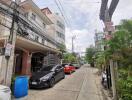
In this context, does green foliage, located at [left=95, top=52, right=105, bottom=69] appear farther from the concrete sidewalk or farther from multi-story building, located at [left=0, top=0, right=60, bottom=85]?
multi-story building, located at [left=0, top=0, right=60, bottom=85]

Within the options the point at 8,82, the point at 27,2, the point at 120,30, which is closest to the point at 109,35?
the point at 120,30

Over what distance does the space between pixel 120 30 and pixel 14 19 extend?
558 cm

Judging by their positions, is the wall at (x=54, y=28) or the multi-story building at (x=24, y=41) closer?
the multi-story building at (x=24, y=41)

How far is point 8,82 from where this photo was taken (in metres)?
7.43

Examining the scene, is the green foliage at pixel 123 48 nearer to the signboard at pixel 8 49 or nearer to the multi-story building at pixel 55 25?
the signboard at pixel 8 49

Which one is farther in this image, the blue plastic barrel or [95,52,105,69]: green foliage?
Answer: [95,52,105,69]: green foliage

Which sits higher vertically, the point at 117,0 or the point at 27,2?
the point at 27,2

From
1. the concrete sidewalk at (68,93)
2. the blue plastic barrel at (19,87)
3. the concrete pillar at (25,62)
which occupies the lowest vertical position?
the concrete sidewalk at (68,93)

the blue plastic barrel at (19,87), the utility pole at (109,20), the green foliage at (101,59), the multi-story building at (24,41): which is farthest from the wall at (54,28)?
the blue plastic barrel at (19,87)

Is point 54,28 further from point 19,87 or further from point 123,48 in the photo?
point 123,48

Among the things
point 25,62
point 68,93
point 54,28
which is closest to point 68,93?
point 68,93

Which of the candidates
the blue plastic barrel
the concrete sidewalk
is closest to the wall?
the concrete sidewalk

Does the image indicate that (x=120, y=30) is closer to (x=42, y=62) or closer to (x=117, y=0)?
(x=117, y=0)

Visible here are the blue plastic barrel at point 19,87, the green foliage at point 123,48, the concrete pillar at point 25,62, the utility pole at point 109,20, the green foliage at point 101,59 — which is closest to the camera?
the green foliage at point 123,48
